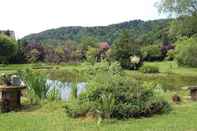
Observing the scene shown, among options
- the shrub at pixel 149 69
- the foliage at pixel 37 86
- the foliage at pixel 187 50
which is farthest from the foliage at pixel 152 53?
the foliage at pixel 37 86

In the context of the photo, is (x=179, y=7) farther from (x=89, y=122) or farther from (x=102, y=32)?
(x=102, y=32)

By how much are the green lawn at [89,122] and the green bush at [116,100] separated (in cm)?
28

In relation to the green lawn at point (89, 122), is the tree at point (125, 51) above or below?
above

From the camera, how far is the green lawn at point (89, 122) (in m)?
8.95

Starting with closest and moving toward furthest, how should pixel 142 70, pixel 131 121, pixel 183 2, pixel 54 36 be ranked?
pixel 131 121, pixel 183 2, pixel 142 70, pixel 54 36

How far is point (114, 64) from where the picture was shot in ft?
40.8

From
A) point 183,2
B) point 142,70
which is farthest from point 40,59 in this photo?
point 183,2

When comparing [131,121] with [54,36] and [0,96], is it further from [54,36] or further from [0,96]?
[54,36]

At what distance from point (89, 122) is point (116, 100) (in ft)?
3.21

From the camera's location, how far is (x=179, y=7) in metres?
35.6

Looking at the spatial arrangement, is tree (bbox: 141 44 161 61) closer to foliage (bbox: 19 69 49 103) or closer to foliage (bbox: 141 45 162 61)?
foliage (bbox: 141 45 162 61)

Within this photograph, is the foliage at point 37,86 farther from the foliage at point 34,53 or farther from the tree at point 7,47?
the foliage at point 34,53

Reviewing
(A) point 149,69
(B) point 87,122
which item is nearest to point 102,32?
(A) point 149,69

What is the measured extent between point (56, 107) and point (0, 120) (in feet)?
6.96
